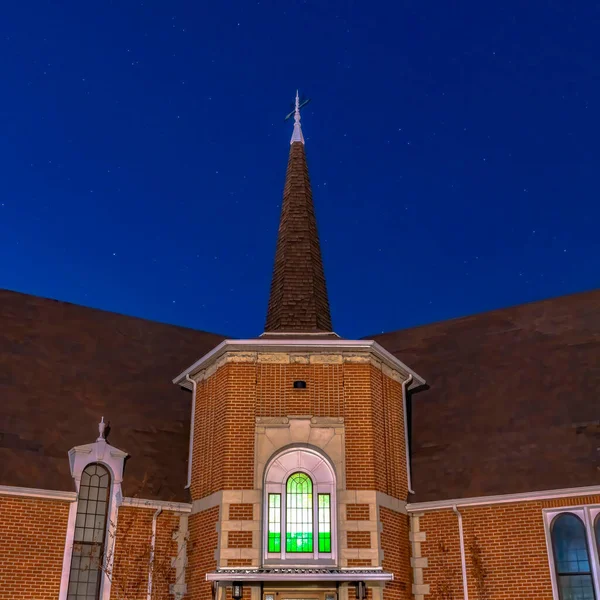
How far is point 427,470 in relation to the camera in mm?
19781

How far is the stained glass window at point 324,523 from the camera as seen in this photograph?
17.4 metres

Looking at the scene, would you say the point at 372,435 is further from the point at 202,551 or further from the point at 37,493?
the point at 37,493

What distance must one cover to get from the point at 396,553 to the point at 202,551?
468cm

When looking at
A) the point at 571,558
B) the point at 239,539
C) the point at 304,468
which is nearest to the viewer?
the point at 571,558

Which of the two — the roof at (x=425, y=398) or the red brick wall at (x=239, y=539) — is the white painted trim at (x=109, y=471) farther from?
the red brick wall at (x=239, y=539)

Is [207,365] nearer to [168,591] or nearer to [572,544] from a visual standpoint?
[168,591]

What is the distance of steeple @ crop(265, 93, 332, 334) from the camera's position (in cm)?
2162

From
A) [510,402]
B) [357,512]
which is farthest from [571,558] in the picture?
[357,512]

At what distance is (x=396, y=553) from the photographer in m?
18.3

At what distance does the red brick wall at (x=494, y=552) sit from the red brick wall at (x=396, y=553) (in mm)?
515

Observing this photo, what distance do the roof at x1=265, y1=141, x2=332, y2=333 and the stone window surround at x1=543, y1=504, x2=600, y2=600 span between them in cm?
775

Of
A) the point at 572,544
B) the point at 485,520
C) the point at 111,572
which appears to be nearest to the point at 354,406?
the point at 485,520

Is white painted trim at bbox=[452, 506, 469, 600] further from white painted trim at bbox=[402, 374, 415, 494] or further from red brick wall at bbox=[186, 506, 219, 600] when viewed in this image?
red brick wall at bbox=[186, 506, 219, 600]

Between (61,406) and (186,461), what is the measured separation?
3638 millimetres
